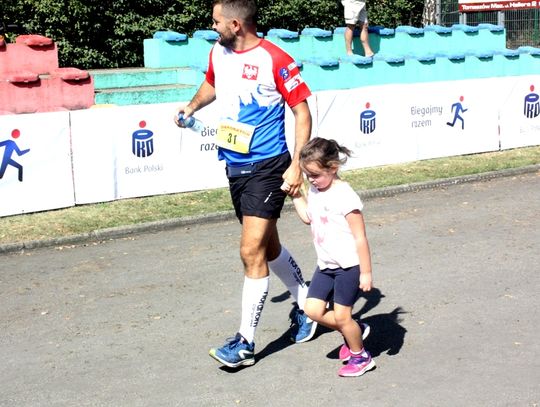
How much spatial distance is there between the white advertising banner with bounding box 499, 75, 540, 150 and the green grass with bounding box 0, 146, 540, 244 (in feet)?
1.90

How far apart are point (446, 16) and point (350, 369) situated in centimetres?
1997

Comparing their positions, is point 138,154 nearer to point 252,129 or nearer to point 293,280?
point 293,280

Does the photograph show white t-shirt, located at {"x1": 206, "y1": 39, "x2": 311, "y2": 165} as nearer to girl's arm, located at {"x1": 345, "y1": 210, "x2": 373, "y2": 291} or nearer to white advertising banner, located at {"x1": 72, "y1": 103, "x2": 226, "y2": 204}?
girl's arm, located at {"x1": 345, "y1": 210, "x2": 373, "y2": 291}

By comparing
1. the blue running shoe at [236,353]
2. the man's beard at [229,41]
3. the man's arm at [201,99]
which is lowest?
the blue running shoe at [236,353]

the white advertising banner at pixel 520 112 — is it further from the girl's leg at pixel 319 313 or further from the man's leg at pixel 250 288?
the girl's leg at pixel 319 313

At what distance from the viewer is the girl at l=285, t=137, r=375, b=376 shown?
595 centimetres

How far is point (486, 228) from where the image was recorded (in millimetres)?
10484

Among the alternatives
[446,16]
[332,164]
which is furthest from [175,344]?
[446,16]

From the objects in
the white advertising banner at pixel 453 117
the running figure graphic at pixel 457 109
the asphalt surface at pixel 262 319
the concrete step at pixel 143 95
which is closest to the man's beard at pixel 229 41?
the asphalt surface at pixel 262 319

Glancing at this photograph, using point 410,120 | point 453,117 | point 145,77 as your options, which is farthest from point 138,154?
point 453,117

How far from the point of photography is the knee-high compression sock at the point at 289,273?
6.90m

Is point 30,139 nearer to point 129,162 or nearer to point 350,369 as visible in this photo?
point 129,162

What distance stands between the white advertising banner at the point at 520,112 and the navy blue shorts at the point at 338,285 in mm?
10223

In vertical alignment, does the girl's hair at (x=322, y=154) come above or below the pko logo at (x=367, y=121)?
above
